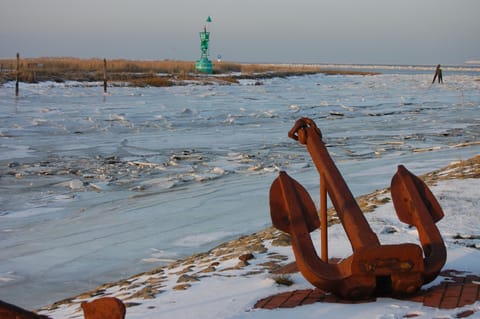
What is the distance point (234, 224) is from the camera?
6.72 m

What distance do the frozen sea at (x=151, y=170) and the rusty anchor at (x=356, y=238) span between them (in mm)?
2189

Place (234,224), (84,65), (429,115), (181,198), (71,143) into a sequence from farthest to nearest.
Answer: (84,65), (429,115), (71,143), (181,198), (234,224)

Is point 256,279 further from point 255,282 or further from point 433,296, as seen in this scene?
point 433,296

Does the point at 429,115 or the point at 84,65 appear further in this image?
the point at 84,65

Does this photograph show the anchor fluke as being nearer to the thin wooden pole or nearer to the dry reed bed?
the thin wooden pole

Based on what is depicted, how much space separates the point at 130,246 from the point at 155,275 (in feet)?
4.16

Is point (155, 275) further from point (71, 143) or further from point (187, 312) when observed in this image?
point (71, 143)

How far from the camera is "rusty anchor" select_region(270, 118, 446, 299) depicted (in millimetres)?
3199

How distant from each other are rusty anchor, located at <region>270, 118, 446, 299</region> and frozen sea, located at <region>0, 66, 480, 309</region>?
219 cm

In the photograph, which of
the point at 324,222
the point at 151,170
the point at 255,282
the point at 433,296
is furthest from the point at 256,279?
the point at 151,170

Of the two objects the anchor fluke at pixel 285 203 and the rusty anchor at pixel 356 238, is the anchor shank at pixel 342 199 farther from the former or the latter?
the anchor fluke at pixel 285 203

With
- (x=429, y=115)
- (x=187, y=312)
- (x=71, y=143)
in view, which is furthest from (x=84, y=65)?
(x=187, y=312)

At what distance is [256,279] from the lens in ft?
13.3

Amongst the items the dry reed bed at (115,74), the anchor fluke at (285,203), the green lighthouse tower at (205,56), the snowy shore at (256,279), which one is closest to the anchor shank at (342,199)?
the anchor fluke at (285,203)
